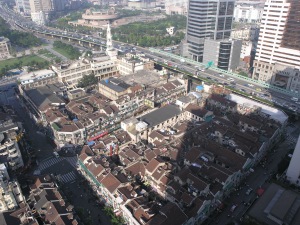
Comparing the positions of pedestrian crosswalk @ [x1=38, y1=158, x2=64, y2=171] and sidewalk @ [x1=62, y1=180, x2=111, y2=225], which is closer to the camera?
sidewalk @ [x1=62, y1=180, x2=111, y2=225]

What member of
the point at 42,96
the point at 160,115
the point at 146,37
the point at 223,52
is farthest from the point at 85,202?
the point at 146,37

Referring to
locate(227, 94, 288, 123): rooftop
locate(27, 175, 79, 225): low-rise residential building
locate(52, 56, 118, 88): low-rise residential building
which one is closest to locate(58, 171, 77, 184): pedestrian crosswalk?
locate(27, 175, 79, 225): low-rise residential building

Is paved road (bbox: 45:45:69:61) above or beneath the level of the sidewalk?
above

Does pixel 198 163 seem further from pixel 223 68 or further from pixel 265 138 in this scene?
pixel 223 68

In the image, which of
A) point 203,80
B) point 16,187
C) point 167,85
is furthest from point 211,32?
point 16,187

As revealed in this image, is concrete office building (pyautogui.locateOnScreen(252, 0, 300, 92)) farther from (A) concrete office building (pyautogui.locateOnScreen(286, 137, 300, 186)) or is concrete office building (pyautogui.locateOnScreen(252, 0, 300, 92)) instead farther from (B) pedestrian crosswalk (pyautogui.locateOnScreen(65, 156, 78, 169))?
(B) pedestrian crosswalk (pyautogui.locateOnScreen(65, 156, 78, 169))

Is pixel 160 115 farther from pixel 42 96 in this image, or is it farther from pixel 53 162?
pixel 42 96
